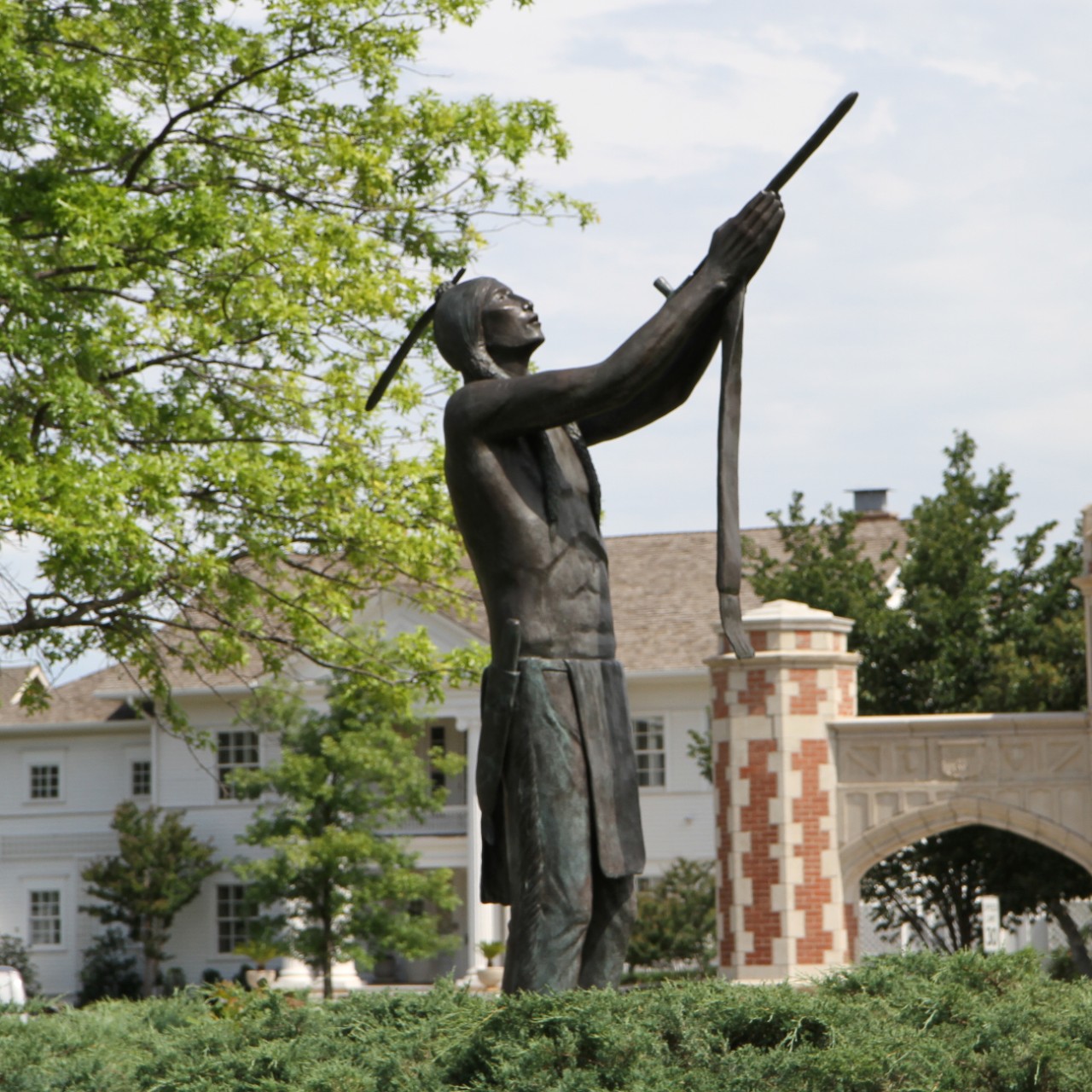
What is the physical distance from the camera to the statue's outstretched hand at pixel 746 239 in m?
5.86

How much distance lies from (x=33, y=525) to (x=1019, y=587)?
18.4m

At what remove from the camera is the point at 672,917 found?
33281 millimetres

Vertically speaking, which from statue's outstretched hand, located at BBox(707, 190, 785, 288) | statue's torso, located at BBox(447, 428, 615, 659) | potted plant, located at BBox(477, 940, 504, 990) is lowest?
potted plant, located at BBox(477, 940, 504, 990)

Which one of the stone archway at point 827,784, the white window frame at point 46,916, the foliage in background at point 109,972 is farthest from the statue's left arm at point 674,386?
the white window frame at point 46,916

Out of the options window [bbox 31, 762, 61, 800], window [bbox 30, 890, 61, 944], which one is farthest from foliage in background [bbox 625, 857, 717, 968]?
window [bbox 31, 762, 61, 800]

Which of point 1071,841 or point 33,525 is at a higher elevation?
point 33,525

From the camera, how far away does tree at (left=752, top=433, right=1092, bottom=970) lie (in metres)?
27.3

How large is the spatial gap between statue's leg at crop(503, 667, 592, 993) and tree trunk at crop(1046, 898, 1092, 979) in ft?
73.5

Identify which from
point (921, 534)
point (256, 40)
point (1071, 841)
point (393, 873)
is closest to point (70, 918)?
point (393, 873)

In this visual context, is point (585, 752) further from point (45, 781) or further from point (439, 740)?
point (45, 781)

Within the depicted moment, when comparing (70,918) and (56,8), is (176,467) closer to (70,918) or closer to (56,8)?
(56,8)

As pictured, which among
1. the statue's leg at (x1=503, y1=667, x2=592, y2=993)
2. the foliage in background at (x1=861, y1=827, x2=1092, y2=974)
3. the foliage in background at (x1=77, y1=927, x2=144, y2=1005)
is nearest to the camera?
the statue's leg at (x1=503, y1=667, x2=592, y2=993)

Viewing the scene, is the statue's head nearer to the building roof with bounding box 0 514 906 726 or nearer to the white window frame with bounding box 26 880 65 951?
the building roof with bounding box 0 514 906 726

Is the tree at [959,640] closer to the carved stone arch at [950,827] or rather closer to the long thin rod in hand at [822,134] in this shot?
the carved stone arch at [950,827]
